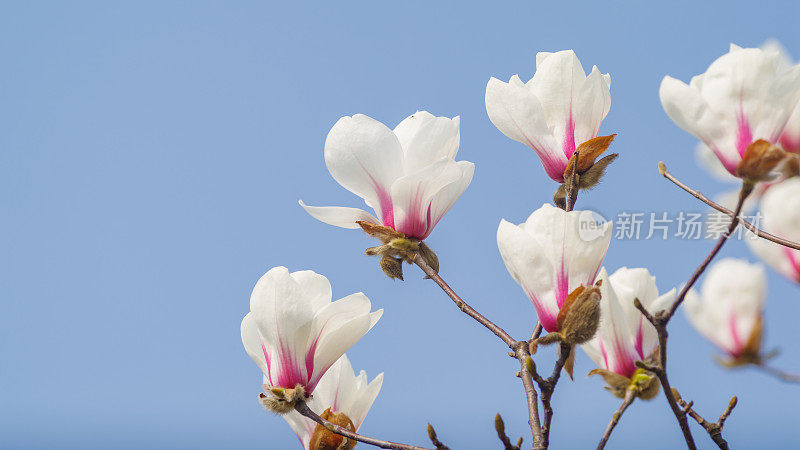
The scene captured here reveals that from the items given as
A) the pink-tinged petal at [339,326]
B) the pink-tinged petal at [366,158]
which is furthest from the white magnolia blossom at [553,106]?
the pink-tinged petal at [339,326]

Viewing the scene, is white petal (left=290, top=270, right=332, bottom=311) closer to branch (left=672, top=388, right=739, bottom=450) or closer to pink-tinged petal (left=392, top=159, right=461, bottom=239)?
pink-tinged petal (left=392, top=159, right=461, bottom=239)

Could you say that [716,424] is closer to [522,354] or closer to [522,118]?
[522,354]

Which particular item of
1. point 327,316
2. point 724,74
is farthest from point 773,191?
point 327,316

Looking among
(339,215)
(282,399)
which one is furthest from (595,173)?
(282,399)

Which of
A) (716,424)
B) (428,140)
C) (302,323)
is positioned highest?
(428,140)

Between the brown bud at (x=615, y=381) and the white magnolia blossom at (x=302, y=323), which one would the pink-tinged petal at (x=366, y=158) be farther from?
the brown bud at (x=615, y=381)

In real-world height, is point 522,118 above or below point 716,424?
above
